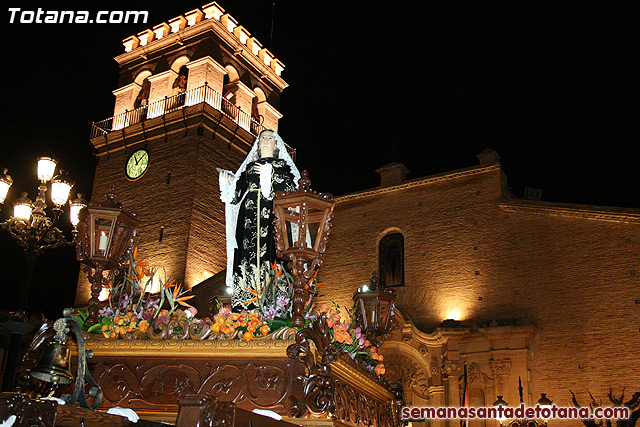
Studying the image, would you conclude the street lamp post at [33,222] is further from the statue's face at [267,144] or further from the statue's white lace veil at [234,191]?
the statue's face at [267,144]

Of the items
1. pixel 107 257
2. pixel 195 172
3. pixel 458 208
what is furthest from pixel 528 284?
pixel 107 257

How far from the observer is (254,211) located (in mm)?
7805

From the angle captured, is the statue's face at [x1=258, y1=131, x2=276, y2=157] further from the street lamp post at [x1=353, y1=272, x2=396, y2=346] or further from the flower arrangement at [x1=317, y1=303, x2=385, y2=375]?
the flower arrangement at [x1=317, y1=303, x2=385, y2=375]

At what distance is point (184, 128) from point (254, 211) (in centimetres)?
1760

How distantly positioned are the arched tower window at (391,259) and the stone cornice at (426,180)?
1567 mm

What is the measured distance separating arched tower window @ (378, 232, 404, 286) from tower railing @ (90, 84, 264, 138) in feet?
27.2

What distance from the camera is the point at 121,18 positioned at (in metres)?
14.1

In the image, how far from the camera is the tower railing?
24656mm

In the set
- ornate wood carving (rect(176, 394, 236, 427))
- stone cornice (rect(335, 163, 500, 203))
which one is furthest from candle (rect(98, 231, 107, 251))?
A: stone cornice (rect(335, 163, 500, 203))

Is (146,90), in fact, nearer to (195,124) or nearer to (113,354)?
(195,124)

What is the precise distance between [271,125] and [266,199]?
20.4 meters

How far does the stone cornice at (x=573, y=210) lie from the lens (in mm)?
17203

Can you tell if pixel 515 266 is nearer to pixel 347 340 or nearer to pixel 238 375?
pixel 347 340

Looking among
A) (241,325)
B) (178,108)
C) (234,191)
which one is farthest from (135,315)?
(178,108)
